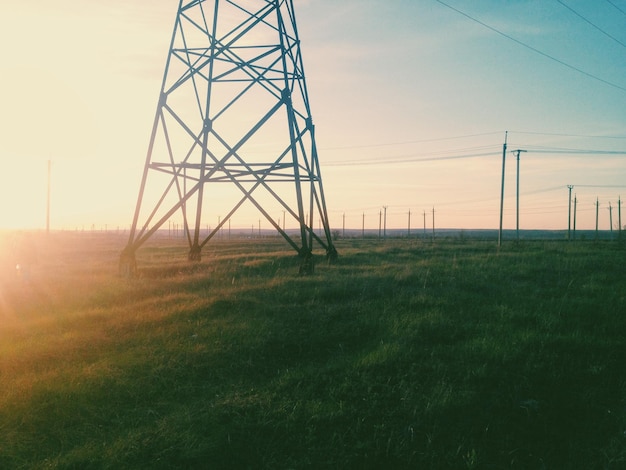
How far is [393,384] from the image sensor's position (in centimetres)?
530

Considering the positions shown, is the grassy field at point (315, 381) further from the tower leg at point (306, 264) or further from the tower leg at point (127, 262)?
the tower leg at point (127, 262)

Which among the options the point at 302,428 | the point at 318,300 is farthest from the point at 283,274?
the point at 302,428

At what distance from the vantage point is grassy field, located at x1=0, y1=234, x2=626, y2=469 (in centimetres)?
421

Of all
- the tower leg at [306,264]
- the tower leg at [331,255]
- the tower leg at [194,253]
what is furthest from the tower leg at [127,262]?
the tower leg at [331,255]

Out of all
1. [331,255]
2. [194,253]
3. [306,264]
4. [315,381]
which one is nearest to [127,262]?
[194,253]

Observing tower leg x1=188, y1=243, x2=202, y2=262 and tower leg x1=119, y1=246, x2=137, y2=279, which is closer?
tower leg x1=119, y1=246, x2=137, y2=279

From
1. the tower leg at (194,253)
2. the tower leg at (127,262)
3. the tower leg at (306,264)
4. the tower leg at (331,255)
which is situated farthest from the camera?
the tower leg at (331,255)

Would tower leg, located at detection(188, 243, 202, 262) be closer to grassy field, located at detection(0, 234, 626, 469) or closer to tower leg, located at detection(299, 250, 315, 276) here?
tower leg, located at detection(299, 250, 315, 276)

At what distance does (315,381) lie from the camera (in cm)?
539

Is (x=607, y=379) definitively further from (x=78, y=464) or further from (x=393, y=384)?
(x=78, y=464)

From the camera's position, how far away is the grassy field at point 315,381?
4207mm

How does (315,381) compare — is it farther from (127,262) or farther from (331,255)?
(331,255)

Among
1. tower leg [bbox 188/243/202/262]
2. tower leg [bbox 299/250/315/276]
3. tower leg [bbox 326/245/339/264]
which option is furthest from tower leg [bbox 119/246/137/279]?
tower leg [bbox 326/245/339/264]

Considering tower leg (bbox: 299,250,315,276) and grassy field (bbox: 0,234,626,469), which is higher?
tower leg (bbox: 299,250,315,276)
